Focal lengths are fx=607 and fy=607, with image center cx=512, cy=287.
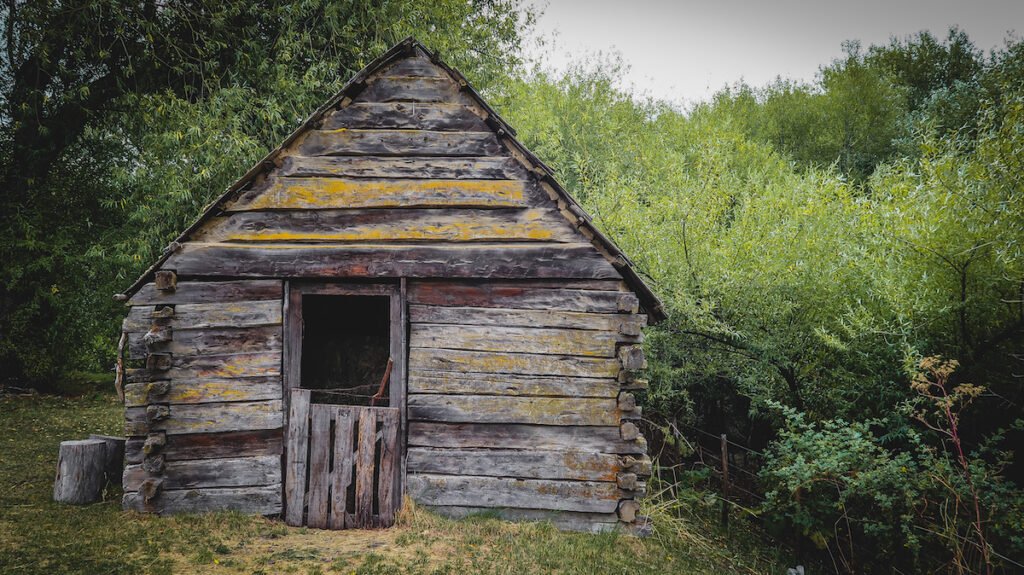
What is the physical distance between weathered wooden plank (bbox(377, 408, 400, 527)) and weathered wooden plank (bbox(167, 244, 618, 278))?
1.61 m

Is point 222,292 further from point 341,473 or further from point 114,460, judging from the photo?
point 114,460

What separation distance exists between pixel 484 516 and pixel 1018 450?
7.29 m

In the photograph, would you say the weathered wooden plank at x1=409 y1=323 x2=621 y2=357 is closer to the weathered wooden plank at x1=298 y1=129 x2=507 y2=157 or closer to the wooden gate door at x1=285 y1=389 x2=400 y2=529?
the wooden gate door at x1=285 y1=389 x2=400 y2=529

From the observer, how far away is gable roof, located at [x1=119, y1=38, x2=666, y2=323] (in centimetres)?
677

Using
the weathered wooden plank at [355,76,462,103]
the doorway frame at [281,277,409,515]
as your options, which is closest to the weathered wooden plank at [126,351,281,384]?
the doorway frame at [281,277,409,515]

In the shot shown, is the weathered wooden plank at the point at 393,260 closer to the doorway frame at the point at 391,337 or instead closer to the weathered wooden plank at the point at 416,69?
the doorway frame at the point at 391,337

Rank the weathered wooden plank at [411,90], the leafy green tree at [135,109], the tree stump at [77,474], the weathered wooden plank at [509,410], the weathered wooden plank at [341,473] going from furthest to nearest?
1. the leafy green tree at [135,109]
2. the weathered wooden plank at [411,90]
3. the tree stump at [77,474]
4. the weathered wooden plank at [509,410]
5. the weathered wooden plank at [341,473]

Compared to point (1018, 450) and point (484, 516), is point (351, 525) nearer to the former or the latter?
point (484, 516)

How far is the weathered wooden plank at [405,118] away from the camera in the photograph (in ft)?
23.4

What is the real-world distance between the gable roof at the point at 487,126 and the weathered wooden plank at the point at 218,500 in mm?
2327

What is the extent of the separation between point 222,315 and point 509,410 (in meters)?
3.37

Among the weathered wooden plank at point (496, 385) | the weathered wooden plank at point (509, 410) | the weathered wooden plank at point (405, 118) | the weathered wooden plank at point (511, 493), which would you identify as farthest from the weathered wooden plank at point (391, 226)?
the weathered wooden plank at point (511, 493)

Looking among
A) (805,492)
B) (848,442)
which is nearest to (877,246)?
(848,442)

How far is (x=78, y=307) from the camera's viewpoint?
A: 1590 centimetres
